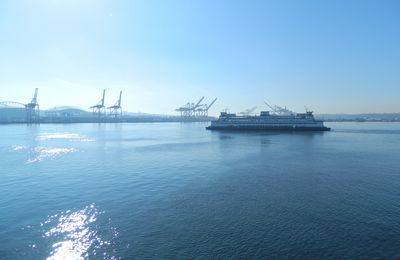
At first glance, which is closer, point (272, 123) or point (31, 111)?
point (272, 123)

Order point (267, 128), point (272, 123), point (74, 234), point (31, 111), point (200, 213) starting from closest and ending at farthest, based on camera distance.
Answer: point (74, 234)
point (200, 213)
point (267, 128)
point (272, 123)
point (31, 111)

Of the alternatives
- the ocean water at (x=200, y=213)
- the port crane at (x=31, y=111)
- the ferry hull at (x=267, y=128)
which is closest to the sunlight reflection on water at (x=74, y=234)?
the ocean water at (x=200, y=213)

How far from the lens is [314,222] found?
743 cm

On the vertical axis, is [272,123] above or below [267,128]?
above

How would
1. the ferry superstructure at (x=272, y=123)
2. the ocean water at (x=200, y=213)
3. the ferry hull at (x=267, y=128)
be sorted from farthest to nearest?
the ferry superstructure at (x=272, y=123), the ferry hull at (x=267, y=128), the ocean water at (x=200, y=213)

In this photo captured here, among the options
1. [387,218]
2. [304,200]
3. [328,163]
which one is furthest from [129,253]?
[328,163]

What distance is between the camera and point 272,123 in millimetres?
57344

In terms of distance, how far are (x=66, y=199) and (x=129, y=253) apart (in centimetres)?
509

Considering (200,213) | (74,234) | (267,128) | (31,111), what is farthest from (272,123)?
(31,111)

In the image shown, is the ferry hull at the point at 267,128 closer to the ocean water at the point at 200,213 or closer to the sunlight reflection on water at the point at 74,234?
the ocean water at the point at 200,213

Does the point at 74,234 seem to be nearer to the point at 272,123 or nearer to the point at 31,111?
the point at 272,123

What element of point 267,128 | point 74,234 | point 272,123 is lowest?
point 74,234

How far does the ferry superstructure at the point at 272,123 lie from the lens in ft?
180

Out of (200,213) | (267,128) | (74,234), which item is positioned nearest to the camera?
(74,234)
